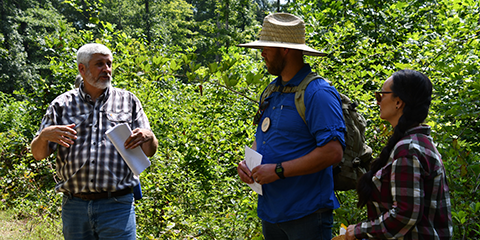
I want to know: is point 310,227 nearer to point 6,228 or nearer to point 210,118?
point 210,118

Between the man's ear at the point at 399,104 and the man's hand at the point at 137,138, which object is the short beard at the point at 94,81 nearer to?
the man's hand at the point at 137,138

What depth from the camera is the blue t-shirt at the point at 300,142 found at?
1.88 metres

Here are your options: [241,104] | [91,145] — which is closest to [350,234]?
[91,145]

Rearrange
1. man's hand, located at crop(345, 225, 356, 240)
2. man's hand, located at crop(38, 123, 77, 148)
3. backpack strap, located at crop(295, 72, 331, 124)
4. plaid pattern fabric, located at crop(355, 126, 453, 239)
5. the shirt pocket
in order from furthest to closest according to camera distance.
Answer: man's hand, located at crop(38, 123, 77, 148) < backpack strap, located at crop(295, 72, 331, 124) < man's hand, located at crop(345, 225, 356, 240) < the shirt pocket < plaid pattern fabric, located at crop(355, 126, 453, 239)

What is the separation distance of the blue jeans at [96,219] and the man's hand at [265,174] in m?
0.98

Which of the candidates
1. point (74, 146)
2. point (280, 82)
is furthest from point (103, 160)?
point (280, 82)

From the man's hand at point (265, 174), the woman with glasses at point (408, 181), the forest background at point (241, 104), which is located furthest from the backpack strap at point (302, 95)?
the forest background at point (241, 104)

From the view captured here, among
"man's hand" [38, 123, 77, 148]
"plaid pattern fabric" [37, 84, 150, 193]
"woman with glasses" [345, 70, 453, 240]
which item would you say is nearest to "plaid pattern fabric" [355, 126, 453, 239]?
"woman with glasses" [345, 70, 453, 240]

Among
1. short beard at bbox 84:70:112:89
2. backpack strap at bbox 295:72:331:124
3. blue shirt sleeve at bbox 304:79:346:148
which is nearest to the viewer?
blue shirt sleeve at bbox 304:79:346:148

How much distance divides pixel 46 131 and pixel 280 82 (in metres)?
1.49

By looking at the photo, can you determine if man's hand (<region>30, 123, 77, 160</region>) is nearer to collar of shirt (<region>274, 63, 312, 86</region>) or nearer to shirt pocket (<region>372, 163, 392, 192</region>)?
collar of shirt (<region>274, 63, 312, 86</region>)

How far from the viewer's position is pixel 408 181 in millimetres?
1470

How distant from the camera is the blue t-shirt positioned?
188 centimetres

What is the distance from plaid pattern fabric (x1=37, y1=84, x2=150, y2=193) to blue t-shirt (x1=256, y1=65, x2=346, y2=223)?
0.98 metres
